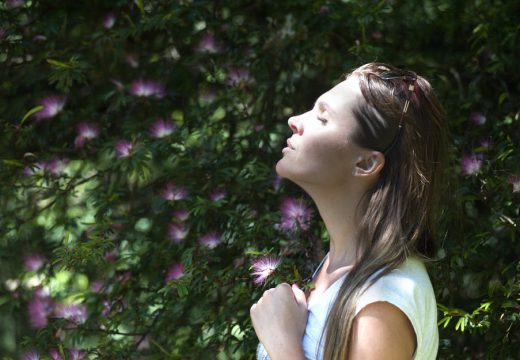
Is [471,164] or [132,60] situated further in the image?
[132,60]

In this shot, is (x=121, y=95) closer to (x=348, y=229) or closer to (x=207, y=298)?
(x=207, y=298)

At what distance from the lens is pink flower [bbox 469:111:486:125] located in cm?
269

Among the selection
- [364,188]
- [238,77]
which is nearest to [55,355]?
[238,77]

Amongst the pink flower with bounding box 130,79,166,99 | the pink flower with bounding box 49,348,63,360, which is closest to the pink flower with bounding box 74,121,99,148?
the pink flower with bounding box 130,79,166,99

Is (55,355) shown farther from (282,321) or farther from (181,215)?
(282,321)

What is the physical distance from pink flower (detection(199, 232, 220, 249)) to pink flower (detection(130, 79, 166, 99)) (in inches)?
23.1

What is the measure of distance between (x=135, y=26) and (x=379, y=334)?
1.77m

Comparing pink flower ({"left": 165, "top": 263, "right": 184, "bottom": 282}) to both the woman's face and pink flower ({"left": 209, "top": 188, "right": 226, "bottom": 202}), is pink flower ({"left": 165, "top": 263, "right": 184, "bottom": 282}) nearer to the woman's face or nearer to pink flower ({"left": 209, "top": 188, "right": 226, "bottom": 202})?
pink flower ({"left": 209, "top": 188, "right": 226, "bottom": 202})

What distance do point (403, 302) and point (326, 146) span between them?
0.33 metres

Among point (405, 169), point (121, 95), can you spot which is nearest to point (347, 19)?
point (121, 95)

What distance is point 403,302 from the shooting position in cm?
141

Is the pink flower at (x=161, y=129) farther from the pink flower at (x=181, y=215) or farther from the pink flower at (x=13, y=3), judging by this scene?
the pink flower at (x=13, y=3)

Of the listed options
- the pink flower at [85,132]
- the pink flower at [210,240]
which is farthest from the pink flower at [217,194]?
the pink flower at [85,132]

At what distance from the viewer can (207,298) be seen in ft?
8.35
